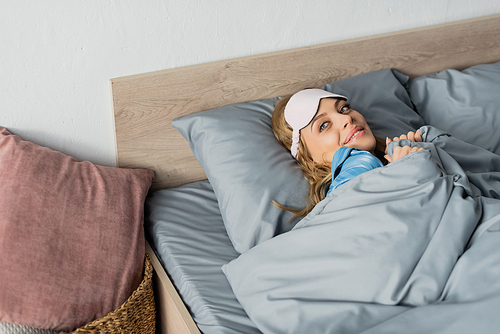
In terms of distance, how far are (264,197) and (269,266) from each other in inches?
9.4

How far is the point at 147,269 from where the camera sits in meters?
1.15

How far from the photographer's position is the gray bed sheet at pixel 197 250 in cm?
97

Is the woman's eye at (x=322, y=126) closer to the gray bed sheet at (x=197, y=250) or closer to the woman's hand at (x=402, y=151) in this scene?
the woman's hand at (x=402, y=151)

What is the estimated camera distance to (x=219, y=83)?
1345mm

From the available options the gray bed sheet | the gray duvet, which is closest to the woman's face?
the gray duvet

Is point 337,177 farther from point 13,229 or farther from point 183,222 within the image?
point 13,229

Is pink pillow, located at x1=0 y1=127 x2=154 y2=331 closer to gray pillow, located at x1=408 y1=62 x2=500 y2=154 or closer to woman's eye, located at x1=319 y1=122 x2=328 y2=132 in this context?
woman's eye, located at x1=319 y1=122 x2=328 y2=132

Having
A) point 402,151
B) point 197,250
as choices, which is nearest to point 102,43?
point 197,250

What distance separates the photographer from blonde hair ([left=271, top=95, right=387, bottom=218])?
3.81 ft

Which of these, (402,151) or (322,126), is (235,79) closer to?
(322,126)

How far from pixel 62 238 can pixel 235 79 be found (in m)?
0.69

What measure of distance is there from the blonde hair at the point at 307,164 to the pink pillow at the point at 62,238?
1.42 ft

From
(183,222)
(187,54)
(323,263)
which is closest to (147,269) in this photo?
(183,222)

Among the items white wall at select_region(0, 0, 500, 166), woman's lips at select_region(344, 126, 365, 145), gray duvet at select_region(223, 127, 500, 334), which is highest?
white wall at select_region(0, 0, 500, 166)
